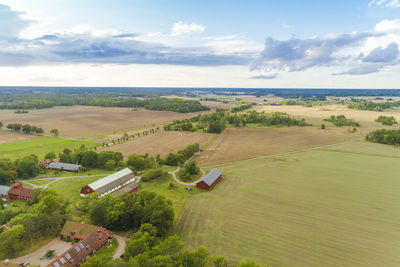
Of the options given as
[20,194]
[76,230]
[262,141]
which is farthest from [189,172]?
[262,141]

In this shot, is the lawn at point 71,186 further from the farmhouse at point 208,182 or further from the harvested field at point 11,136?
the harvested field at point 11,136

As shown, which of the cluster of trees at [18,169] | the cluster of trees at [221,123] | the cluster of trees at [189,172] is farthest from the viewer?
the cluster of trees at [221,123]

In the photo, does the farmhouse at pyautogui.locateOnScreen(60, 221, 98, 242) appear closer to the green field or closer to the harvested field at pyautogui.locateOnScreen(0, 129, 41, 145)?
the green field

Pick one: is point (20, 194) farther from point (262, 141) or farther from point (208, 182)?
point (262, 141)

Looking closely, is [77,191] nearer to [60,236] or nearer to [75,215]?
[75,215]

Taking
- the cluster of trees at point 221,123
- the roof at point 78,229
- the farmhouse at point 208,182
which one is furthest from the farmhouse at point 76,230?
the cluster of trees at point 221,123

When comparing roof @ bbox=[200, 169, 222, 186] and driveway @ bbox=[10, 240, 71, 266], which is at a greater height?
roof @ bbox=[200, 169, 222, 186]

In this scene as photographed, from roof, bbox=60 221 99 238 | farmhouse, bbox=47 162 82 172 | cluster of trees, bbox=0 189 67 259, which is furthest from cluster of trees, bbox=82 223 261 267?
farmhouse, bbox=47 162 82 172

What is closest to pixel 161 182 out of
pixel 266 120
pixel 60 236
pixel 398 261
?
pixel 60 236
